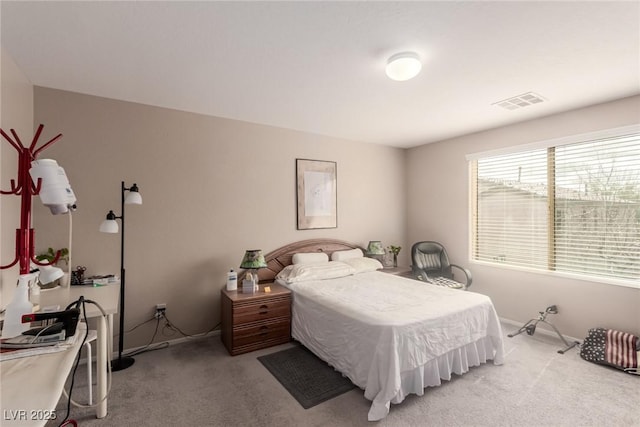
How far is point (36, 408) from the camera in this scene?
0.84m

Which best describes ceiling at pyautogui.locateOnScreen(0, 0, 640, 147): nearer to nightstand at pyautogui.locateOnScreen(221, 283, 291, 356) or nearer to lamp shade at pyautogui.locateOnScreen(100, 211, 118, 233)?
lamp shade at pyautogui.locateOnScreen(100, 211, 118, 233)

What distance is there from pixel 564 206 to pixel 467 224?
114 cm

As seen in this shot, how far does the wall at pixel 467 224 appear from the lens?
3.03m

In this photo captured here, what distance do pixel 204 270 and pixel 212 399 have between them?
4.82 feet

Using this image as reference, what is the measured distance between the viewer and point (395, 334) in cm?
209

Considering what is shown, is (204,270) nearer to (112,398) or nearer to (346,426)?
(112,398)

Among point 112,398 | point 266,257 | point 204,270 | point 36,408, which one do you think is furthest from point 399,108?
point 112,398

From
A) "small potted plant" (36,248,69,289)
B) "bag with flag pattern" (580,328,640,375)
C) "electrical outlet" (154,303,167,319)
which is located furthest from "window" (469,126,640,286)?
"small potted plant" (36,248,69,289)

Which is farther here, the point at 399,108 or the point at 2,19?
the point at 399,108

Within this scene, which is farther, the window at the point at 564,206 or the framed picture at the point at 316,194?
the framed picture at the point at 316,194

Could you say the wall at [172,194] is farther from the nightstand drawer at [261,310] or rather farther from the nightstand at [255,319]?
the nightstand drawer at [261,310]

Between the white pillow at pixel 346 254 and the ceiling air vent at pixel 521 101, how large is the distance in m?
2.54

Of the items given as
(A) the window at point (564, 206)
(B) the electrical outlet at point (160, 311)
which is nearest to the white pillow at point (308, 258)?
(B) the electrical outlet at point (160, 311)

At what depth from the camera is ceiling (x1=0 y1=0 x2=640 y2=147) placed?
5.61 feet
